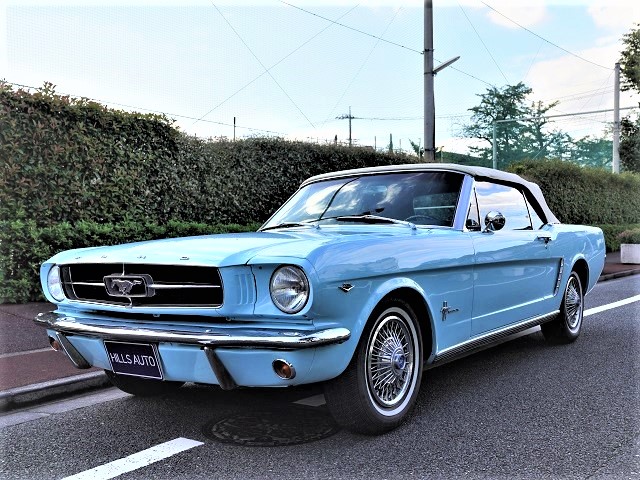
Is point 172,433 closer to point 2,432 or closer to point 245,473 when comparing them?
point 245,473

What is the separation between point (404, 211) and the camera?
180 inches

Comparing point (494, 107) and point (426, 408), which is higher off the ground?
point (494, 107)

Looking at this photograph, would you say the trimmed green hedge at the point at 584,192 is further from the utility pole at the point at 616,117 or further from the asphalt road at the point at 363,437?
the asphalt road at the point at 363,437

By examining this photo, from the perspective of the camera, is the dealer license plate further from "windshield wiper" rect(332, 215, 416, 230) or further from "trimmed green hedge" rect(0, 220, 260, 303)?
"trimmed green hedge" rect(0, 220, 260, 303)

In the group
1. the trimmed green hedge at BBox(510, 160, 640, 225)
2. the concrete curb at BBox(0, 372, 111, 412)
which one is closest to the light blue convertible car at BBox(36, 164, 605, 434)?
the concrete curb at BBox(0, 372, 111, 412)

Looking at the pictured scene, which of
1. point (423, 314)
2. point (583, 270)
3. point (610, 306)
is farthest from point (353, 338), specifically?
point (610, 306)

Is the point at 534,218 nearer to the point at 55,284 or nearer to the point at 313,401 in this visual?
the point at 313,401

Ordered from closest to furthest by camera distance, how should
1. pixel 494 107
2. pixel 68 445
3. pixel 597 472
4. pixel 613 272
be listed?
1. pixel 597 472
2. pixel 68 445
3. pixel 613 272
4. pixel 494 107

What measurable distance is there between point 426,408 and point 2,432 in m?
2.63

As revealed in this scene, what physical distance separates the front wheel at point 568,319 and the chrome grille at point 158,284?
387cm

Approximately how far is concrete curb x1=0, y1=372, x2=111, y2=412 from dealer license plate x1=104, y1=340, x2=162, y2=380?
1.39 m

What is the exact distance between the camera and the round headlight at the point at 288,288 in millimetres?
3180

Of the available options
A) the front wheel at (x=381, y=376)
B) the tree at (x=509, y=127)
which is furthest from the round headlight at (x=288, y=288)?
the tree at (x=509, y=127)

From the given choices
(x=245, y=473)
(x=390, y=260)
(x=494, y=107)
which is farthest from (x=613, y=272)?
(x=494, y=107)
